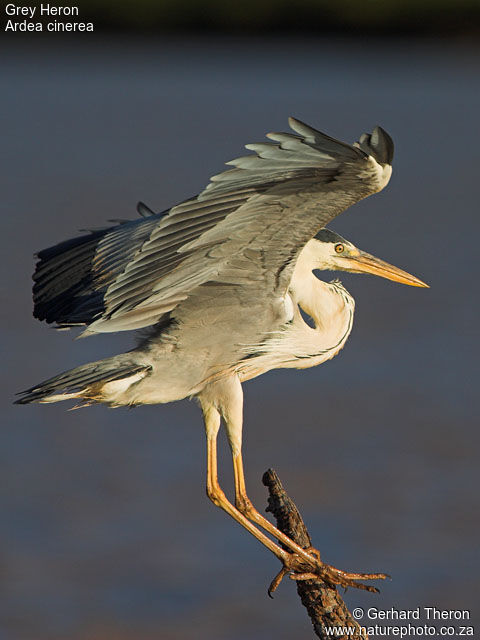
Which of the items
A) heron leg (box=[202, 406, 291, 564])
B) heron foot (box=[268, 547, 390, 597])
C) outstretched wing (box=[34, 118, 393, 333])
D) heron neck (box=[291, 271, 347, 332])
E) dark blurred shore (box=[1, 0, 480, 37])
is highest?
dark blurred shore (box=[1, 0, 480, 37])

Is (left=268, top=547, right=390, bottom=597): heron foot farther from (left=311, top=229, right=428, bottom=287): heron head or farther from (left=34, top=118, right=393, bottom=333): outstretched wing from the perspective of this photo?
(left=311, top=229, right=428, bottom=287): heron head

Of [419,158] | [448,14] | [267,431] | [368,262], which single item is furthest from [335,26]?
[368,262]

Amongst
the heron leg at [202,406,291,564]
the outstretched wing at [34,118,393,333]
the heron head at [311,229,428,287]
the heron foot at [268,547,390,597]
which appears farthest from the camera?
the heron head at [311,229,428,287]

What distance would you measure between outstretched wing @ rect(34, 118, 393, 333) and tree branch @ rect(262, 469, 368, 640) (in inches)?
34.0

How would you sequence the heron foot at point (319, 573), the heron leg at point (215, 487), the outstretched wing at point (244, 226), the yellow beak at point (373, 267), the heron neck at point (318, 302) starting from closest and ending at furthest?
the outstretched wing at point (244, 226) < the heron foot at point (319, 573) < the heron leg at point (215, 487) < the heron neck at point (318, 302) < the yellow beak at point (373, 267)

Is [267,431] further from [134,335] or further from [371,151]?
[371,151]

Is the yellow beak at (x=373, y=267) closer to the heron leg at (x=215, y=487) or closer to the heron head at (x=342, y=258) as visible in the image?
the heron head at (x=342, y=258)

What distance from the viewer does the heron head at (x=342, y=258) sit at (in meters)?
5.90

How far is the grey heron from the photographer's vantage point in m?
4.44

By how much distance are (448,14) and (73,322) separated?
73.1ft

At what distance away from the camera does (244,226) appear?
470 centimetres

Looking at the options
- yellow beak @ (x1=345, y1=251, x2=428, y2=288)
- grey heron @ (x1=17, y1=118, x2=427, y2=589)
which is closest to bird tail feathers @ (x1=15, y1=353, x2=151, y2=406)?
grey heron @ (x1=17, y1=118, x2=427, y2=589)

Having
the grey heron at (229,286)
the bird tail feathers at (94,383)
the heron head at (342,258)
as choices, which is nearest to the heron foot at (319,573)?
the grey heron at (229,286)

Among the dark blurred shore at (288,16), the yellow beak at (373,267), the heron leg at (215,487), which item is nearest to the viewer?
the heron leg at (215,487)
